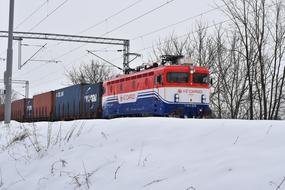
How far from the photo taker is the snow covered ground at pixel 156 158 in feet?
17.3

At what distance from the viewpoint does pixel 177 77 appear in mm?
22312

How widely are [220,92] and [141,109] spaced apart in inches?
595

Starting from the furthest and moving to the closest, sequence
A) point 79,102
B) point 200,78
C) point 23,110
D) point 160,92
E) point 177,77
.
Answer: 1. point 23,110
2. point 79,102
3. point 200,78
4. point 177,77
5. point 160,92

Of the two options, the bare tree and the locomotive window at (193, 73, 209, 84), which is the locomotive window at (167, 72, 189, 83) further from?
the bare tree

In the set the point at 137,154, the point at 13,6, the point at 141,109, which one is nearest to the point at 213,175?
the point at 137,154

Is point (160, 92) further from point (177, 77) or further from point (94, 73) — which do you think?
point (94, 73)

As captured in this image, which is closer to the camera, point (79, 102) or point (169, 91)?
point (169, 91)

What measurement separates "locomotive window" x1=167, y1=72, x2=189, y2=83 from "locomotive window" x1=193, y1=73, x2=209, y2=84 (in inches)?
17.5

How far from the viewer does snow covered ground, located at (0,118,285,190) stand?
Result: 5.26 meters

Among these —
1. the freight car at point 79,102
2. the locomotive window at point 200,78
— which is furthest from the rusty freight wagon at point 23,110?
the locomotive window at point 200,78

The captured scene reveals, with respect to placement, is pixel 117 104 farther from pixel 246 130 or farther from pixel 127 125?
pixel 246 130

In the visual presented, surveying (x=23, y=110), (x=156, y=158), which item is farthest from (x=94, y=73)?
(x=156, y=158)

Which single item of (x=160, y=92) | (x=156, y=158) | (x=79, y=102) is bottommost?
(x=156, y=158)

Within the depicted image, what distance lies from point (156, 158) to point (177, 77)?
52.4ft
